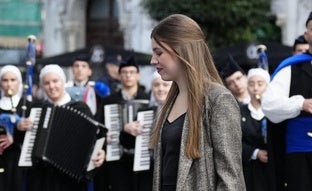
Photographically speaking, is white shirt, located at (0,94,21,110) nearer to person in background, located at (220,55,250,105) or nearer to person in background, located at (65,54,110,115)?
person in background, located at (65,54,110,115)

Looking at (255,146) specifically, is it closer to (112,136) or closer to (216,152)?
(112,136)

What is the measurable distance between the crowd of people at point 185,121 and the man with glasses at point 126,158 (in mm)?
12

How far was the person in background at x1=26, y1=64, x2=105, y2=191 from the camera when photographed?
8.23 meters

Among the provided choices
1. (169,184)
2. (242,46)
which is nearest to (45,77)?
(169,184)

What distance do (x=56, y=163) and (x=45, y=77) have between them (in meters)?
0.96

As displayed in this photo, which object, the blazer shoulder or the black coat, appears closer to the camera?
the blazer shoulder

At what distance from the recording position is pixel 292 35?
71.2 ft

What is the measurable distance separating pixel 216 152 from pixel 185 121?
232 mm

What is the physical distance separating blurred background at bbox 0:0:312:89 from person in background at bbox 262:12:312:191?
6.28 m

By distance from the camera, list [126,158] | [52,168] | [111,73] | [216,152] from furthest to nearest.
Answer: [111,73]
[126,158]
[52,168]
[216,152]

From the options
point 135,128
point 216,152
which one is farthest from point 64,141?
point 216,152

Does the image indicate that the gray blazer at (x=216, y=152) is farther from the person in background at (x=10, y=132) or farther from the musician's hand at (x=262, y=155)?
the person in background at (x=10, y=132)

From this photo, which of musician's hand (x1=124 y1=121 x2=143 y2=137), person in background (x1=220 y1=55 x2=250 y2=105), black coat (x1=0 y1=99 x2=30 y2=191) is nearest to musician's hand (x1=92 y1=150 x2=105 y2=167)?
musician's hand (x1=124 y1=121 x2=143 y2=137)

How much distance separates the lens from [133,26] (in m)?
24.0
